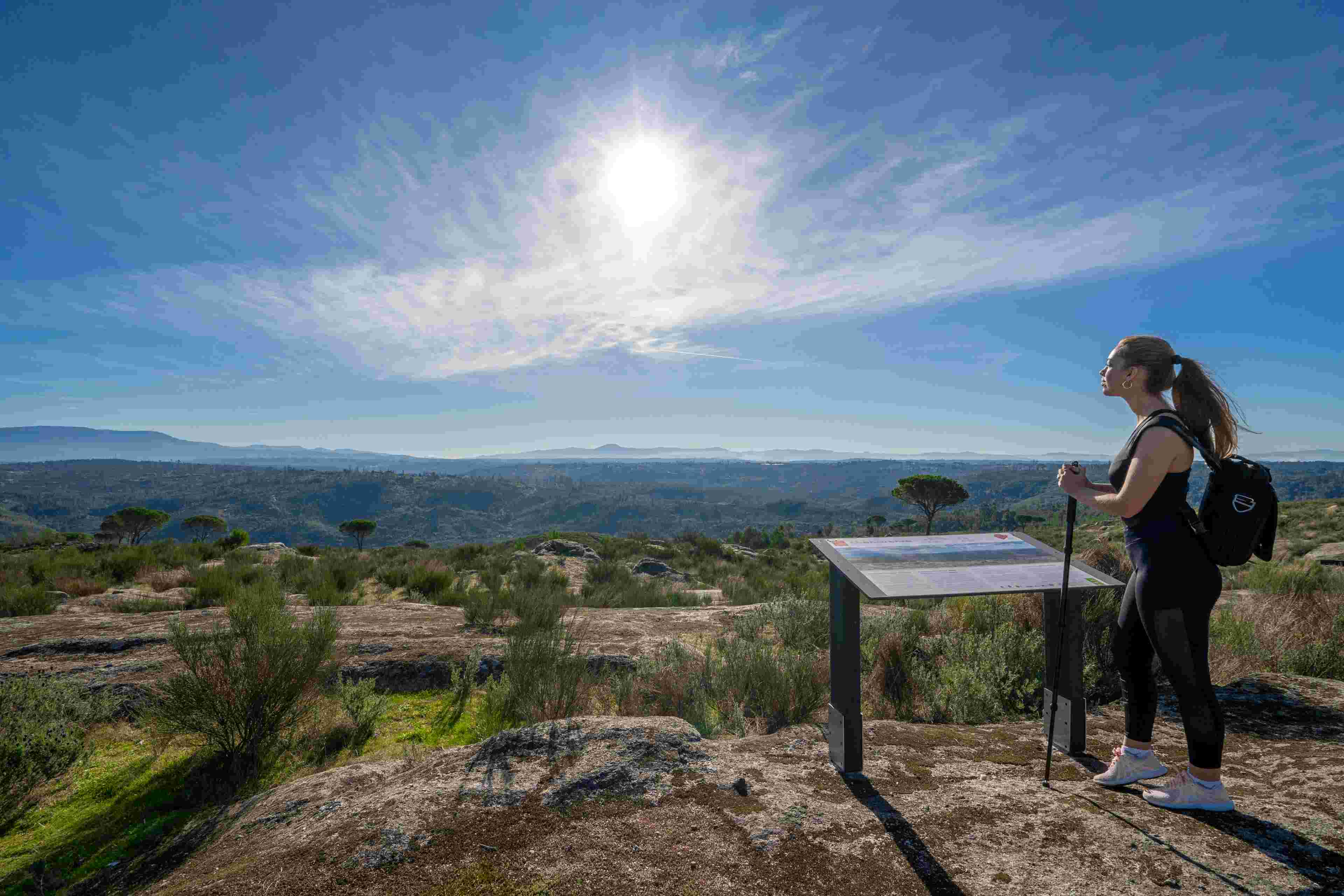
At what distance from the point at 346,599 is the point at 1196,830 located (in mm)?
12175

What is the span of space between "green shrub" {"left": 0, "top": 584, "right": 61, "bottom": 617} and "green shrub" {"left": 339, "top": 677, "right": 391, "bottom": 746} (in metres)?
7.63

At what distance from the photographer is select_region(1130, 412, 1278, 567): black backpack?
2.67 meters

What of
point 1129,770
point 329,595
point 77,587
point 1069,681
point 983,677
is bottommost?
point 77,587

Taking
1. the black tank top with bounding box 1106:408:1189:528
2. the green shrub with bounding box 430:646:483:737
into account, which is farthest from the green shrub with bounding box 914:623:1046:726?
the green shrub with bounding box 430:646:483:737

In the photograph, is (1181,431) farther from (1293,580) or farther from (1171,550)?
(1293,580)

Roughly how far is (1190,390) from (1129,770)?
2.03 metres

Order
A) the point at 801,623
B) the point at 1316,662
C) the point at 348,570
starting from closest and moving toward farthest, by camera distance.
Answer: the point at 1316,662 → the point at 801,623 → the point at 348,570

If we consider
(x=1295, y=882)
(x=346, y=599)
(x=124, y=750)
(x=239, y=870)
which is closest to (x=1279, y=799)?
(x=1295, y=882)

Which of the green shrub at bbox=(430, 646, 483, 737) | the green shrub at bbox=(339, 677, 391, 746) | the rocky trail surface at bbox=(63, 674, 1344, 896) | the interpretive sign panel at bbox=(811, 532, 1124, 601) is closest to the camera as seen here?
the rocky trail surface at bbox=(63, 674, 1344, 896)

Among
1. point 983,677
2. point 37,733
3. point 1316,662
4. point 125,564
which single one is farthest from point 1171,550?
point 125,564

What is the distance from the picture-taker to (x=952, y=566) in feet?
11.8

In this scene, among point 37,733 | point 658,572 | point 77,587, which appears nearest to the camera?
point 37,733

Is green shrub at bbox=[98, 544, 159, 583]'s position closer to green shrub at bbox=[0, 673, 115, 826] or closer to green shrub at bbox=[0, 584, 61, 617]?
green shrub at bbox=[0, 584, 61, 617]

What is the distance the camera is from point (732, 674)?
5.29m
